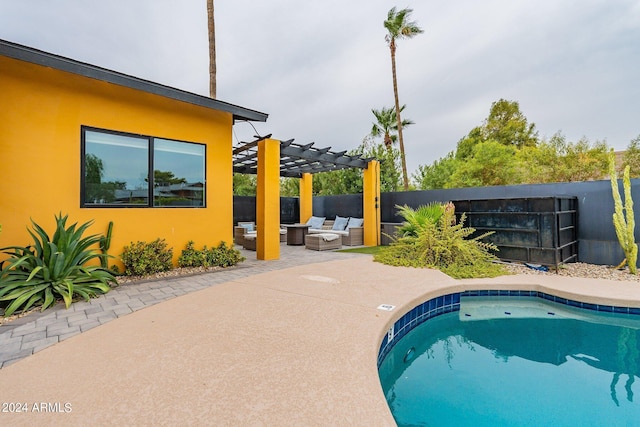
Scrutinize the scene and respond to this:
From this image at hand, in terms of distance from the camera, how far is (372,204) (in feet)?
34.1

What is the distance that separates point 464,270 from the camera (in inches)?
213

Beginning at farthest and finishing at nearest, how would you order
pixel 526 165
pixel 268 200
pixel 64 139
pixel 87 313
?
1. pixel 526 165
2. pixel 268 200
3. pixel 64 139
4. pixel 87 313

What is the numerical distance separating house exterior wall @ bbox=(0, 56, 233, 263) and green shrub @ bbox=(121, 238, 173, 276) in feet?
0.60

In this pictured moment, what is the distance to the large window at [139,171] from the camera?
4898 millimetres

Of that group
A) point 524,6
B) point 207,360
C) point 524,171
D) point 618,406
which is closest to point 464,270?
point 618,406

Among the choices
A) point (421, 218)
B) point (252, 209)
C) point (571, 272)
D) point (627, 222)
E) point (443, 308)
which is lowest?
point (443, 308)

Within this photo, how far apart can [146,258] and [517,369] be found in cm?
556

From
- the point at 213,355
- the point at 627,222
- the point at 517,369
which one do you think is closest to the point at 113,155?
the point at 213,355

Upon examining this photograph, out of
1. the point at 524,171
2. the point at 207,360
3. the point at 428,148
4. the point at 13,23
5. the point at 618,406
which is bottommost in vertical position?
the point at 618,406

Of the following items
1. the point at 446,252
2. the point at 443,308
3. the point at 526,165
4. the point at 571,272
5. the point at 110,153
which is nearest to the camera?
the point at 443,308

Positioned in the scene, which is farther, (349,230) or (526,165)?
(526,165)

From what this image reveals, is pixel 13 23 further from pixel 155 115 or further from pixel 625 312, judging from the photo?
pixel 625 312

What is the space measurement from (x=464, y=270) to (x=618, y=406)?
3168 millimetres

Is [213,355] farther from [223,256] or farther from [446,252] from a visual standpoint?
[446,252]
